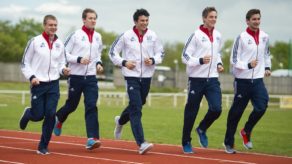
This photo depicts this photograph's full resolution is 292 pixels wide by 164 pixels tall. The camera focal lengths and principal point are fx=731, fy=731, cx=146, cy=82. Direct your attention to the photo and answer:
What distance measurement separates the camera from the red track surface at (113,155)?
474 inches

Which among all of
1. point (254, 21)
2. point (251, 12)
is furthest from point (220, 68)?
point (251, 12)

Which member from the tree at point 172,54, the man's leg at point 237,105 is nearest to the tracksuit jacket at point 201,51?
the man's leg at point 237,105

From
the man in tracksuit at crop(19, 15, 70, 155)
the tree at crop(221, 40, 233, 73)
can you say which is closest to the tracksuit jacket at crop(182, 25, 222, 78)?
the man in tracksuit at crop(19, 15, 70, 155)

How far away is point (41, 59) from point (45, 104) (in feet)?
2.70

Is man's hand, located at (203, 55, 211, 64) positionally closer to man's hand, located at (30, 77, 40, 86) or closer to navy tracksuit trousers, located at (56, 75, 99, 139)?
navy tracksuit trousers, located at (56, 75, 99, 139)

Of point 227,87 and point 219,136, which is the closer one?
point 219,136

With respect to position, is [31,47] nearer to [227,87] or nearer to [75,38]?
[75,38]

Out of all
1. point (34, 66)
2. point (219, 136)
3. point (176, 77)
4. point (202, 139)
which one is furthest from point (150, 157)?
point (176, 77)

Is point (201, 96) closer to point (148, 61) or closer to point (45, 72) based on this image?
point (148, 61)

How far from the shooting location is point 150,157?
12586 millimetres

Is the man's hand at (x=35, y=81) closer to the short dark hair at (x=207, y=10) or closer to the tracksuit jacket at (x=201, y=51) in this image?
the tracksuit jacket at (x=201, y=51)

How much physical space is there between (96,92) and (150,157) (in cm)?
210

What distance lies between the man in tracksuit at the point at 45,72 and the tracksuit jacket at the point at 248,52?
121 inches

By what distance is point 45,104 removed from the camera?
43.3 feet
